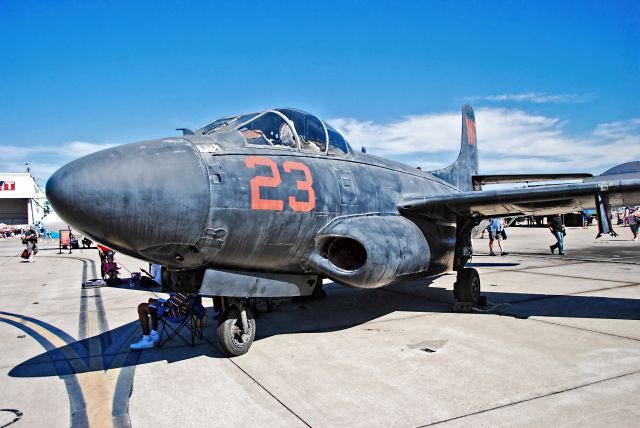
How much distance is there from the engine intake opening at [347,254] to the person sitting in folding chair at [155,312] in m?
2.26

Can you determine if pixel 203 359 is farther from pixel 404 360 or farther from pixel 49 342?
pixel 49 342

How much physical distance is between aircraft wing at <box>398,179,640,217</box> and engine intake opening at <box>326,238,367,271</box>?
135cm

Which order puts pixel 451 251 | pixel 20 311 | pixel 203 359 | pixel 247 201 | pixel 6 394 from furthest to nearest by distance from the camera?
pixel 20 311 < pixel 451 251 < pixel 203 359 < pixel 247 201 < pixel 6 394

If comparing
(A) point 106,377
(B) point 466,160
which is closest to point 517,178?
(B) point 466,160

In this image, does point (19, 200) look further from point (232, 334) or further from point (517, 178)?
point (232, 334)

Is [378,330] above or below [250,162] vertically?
below

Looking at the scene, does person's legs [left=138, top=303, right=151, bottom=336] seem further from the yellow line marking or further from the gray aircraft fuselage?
the gray aircraft fuselage


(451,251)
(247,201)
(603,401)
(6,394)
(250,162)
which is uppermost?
(250,162)

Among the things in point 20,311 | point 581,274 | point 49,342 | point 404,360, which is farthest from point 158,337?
point 581,274

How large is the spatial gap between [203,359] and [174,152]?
2.72m

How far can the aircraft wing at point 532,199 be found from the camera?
6.94 m

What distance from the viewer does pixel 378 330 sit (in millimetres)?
7293

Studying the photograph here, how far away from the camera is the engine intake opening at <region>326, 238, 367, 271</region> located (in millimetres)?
6977

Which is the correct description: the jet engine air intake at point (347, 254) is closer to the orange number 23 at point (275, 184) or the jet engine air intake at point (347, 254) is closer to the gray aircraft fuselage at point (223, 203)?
the gray aircraft fuselage at point (223, 203)
